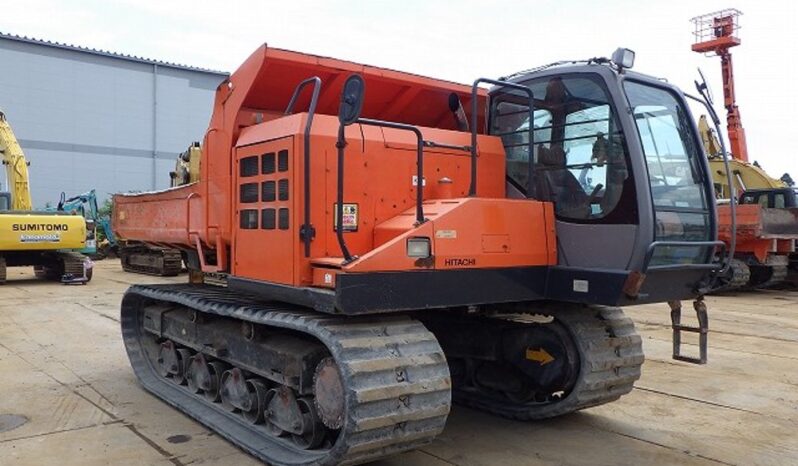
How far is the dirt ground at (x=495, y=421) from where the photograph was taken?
4641mm

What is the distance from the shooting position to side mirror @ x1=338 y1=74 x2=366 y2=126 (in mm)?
3709

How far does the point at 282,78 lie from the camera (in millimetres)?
4875

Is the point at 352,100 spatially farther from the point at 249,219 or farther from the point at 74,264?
the point at 74,264

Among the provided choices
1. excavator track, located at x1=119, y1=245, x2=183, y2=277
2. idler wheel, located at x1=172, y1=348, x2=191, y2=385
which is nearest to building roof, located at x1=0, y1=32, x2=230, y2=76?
excavator track, located at x1=119, y1=245, x2=183, y2=277

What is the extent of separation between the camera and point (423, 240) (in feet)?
13.1

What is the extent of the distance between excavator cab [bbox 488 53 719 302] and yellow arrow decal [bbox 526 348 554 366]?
2.94 ft

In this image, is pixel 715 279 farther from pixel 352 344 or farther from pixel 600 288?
pixel 352 344

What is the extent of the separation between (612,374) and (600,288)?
3.85ft

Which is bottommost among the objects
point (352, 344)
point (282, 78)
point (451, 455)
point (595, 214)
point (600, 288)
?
point (451, 455)

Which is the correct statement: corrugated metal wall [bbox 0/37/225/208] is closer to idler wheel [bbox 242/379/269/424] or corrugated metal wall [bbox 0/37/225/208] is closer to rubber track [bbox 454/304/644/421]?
idler wheel [bbox 242/379/269/424]

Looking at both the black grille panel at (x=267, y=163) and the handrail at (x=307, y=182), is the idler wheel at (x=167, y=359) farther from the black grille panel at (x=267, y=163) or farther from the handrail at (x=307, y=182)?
the handrail at (x=307, y=182)

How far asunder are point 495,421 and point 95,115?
2822 cm

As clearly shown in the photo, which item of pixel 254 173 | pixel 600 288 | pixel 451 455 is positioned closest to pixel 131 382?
pixel 254 173

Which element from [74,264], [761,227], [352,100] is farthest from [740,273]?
[74,264]
